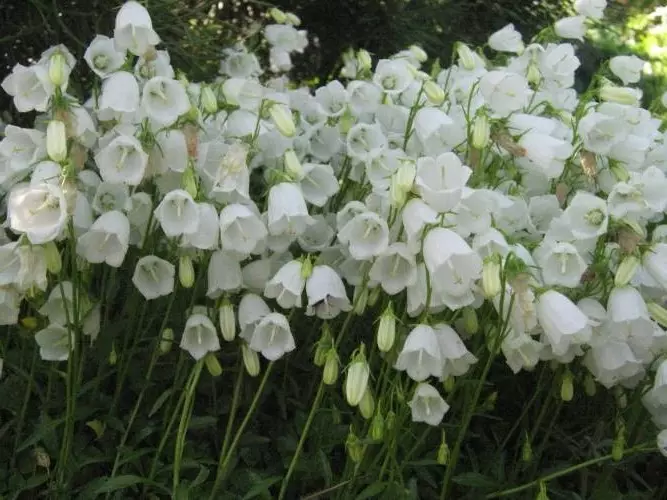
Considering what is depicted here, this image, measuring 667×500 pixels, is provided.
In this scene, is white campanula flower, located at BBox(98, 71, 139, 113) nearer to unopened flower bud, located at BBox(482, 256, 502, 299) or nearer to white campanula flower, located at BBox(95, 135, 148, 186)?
white campanula flower, located at BBox(95, 135, 148, 186)

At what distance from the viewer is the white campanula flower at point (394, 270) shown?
1625 mm

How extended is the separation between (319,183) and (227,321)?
17.4 inches

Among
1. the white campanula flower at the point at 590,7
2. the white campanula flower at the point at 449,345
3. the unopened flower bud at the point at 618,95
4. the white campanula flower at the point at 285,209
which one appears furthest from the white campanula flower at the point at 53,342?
the white campanula flower at the point at 590,7

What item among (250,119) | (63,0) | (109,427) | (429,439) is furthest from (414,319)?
(63,0)

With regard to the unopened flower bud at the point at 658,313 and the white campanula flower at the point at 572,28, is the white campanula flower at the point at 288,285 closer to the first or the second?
the unopened flower bud at the point at 658,313

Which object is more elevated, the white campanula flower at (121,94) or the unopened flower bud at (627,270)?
the white campanula flower at (121,94)

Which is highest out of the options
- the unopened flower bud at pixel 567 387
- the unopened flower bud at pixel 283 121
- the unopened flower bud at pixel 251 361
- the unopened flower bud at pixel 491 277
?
the unopened flower bud at pixel 491 277

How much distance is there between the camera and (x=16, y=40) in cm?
275

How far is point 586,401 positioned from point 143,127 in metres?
1.20

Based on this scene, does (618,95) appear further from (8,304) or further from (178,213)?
(8,304)

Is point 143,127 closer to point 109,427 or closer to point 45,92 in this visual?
point 45,92

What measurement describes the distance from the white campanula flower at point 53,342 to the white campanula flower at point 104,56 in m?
0.55

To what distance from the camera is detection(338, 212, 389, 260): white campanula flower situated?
165cm

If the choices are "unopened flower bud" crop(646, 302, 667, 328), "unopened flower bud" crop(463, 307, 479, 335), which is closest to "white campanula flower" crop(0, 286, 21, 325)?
"unopened flower bud" crop(463, 307, 479, 335)
